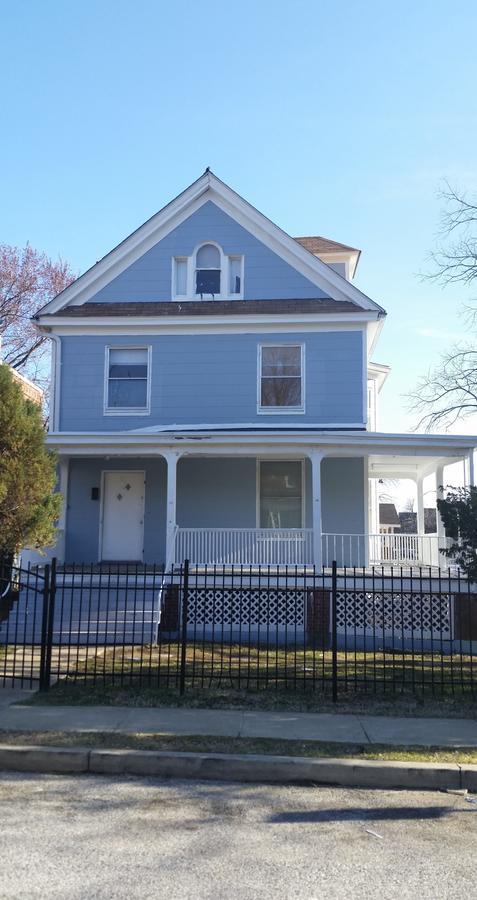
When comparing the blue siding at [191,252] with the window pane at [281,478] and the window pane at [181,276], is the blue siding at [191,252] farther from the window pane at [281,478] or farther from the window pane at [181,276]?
the window pane at [281,478]

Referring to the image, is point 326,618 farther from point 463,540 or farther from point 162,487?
point 162,487

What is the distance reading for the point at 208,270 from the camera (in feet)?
60.2

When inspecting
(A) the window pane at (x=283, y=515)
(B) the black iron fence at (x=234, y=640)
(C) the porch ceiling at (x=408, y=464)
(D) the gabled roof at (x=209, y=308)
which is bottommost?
(B) the black iron fence at (x=234, y=640)

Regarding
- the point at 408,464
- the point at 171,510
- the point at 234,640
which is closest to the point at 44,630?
the point at 234,640

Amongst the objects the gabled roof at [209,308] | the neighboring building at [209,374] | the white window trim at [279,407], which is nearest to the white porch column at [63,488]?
the neighboring building at [209,374]

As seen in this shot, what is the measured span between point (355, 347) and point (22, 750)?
42.0 feet

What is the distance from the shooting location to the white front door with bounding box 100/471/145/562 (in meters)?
17.3

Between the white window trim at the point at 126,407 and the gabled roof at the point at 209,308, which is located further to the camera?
the white window trim at the point at 126,407

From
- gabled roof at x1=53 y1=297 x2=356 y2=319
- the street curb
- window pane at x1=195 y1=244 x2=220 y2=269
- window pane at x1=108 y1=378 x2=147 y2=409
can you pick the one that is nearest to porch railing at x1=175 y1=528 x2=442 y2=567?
window pane at x1=108 y1=378 x2=147 y2=409

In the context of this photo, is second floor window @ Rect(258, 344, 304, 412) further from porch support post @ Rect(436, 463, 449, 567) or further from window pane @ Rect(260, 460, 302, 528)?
porch support post @ Rect(436, 463, 449, 567)

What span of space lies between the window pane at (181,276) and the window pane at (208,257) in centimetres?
35

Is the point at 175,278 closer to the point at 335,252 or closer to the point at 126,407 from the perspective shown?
the point at 126,407

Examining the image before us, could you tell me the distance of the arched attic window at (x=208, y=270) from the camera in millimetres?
18266

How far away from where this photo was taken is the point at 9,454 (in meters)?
10.7
